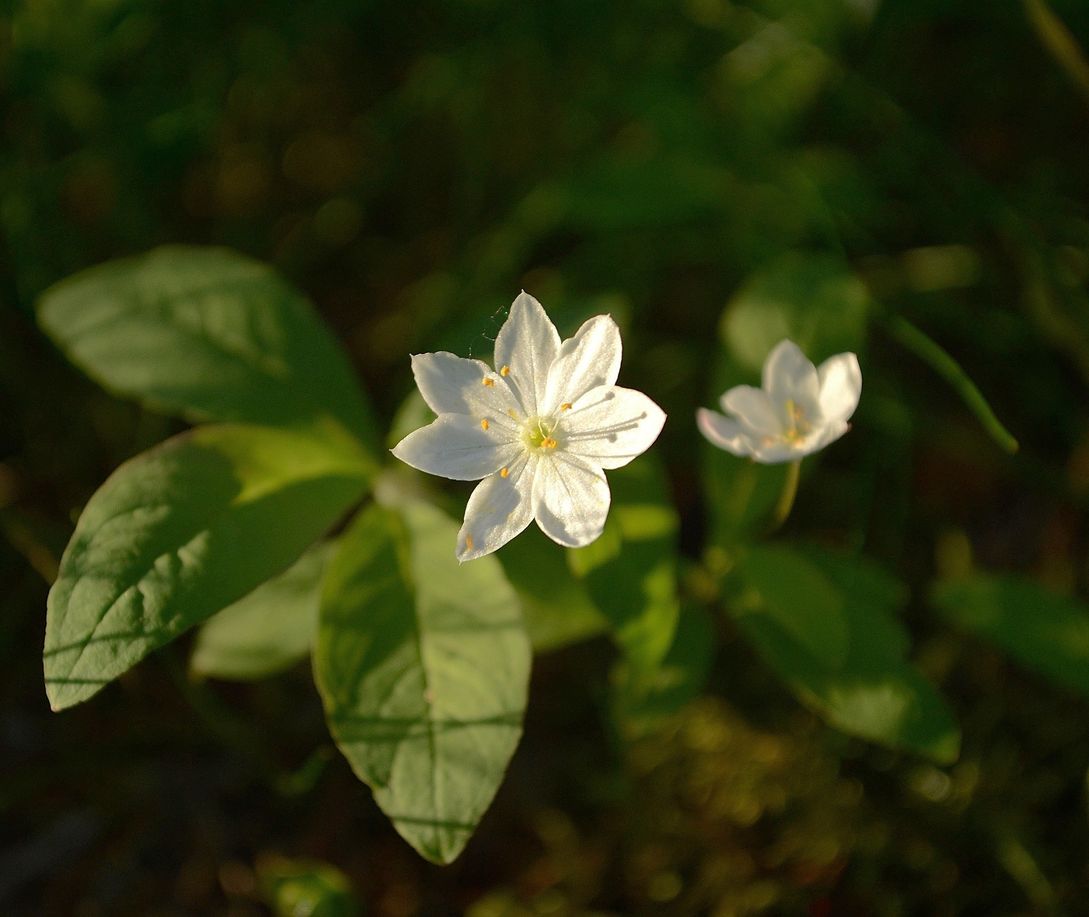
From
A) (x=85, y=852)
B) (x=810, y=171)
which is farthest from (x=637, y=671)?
(x=810, y=171)

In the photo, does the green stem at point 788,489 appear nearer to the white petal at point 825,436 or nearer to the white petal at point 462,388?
the white petal at point 825,436

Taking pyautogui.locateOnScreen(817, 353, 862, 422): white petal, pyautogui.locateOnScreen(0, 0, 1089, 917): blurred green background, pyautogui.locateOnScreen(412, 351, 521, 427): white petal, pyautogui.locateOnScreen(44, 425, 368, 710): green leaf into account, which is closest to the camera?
pyautogui.locateOnScreen(44, 425, 368, 710): green leaf

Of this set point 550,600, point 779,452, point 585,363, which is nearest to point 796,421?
point 779,452

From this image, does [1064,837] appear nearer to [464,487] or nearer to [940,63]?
[464,487]

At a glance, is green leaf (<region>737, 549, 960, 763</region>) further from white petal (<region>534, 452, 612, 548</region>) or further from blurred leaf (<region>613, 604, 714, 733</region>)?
white petal (<region>534, 452, 612, 548</region>)

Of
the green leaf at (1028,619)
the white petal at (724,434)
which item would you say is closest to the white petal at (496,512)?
the white petal at (724,434)

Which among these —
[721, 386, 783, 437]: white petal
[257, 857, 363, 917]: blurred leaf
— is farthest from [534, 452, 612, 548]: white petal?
[257, 857, 363, 917]: blurred leaf
